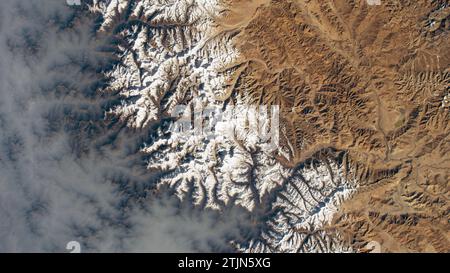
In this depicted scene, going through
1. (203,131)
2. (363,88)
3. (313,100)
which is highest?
(363,88)

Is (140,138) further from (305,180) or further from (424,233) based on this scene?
(424,233)

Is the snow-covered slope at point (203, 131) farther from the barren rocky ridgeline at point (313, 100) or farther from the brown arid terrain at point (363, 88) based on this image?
the brown arid terrain at point (363, 88)

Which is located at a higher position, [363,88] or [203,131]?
[363,88]

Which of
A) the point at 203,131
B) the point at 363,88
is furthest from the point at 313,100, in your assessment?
the point at 203,131

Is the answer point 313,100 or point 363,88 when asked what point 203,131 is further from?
point 363,88

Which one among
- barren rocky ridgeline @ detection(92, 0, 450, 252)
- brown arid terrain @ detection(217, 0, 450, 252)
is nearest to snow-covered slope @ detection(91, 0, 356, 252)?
barren rocky ridgeline @ detection(92, 0, 450, 252)

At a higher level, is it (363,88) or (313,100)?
(363,88)

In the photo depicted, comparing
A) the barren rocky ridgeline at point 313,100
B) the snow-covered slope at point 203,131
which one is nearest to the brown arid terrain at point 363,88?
the barren rocky ridgeline at point 313,100

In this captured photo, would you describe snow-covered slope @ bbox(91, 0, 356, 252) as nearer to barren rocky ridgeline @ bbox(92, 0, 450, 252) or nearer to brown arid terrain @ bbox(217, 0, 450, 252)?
barren rocky ridgeline @ bbox(92, 0, 450, 252)
